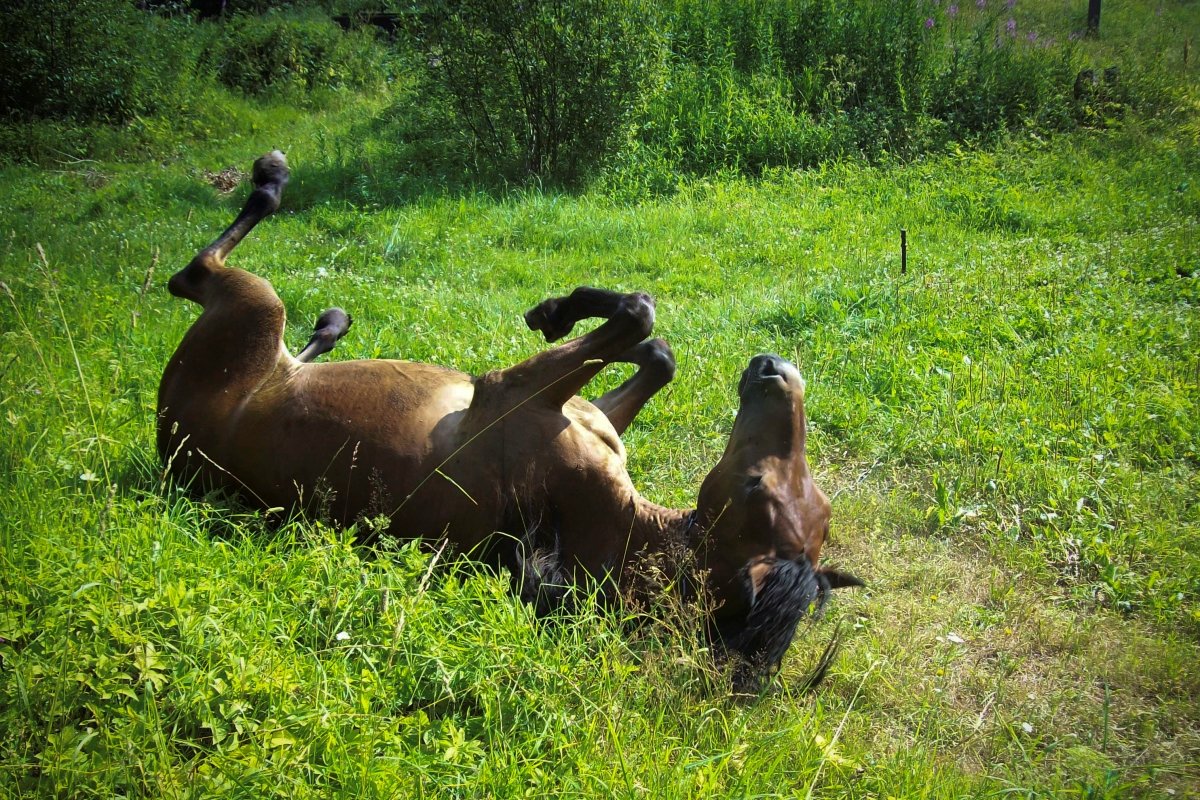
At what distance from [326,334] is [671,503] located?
2019 mm

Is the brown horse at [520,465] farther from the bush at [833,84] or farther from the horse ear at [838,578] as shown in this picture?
the bush at [833,84]

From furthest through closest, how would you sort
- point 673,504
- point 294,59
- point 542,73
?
point 294,59 < point 542,73 < point 673,504

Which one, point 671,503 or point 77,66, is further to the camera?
point 77,66

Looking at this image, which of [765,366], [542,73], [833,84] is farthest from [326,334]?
[833,84]

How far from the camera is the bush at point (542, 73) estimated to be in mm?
8859

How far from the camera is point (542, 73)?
8.99m

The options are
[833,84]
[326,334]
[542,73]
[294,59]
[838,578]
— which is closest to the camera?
[838,578]

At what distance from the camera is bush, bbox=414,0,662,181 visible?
8.86 metres

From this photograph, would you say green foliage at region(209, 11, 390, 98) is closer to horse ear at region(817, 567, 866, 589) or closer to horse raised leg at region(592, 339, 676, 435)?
horse raised leg at region(592, 339, 676, 435)

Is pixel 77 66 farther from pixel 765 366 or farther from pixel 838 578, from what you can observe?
pixel 838 578

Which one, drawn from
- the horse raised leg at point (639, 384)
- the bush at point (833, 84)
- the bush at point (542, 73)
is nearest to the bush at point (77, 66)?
the bush at point (542, 73)

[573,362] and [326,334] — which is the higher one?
[573,362]

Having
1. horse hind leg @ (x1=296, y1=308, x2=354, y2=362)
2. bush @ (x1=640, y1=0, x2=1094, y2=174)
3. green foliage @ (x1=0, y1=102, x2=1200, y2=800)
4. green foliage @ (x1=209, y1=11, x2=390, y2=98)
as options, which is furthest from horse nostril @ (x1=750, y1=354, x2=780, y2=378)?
green foliage @ (x1=209, y1=11, x2=390, y2=98)

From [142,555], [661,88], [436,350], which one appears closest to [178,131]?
[661,88]
